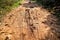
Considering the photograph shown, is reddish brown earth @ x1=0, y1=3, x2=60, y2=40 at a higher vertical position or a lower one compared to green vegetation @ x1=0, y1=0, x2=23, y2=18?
lower

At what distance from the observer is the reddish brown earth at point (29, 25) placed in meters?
4.38

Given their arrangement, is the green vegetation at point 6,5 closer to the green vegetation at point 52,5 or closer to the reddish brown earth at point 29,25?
the reddish brown earth at point 29,25

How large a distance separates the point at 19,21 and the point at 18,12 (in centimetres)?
55

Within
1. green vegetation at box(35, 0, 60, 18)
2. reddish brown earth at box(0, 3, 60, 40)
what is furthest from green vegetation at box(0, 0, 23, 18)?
green vegetation at box(35, 0, 60, 18)

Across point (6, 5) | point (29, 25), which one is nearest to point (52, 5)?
point (29, 25)

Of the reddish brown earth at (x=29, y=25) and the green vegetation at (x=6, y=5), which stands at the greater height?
the green vegetation at (x=6, y=5)

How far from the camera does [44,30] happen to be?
4.53 m

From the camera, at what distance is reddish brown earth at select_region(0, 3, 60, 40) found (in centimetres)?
438

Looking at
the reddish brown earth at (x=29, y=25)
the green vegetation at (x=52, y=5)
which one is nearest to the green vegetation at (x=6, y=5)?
the reddish brown earth at (x=29, y=25)

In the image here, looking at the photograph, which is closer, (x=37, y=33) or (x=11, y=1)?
(x=37, y=33)

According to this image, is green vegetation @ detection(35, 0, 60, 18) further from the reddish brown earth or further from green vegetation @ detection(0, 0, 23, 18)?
green vegetation @ detection(0, 0, 23, 18)

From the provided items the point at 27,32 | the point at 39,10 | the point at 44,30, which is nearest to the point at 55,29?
the point at 44,30

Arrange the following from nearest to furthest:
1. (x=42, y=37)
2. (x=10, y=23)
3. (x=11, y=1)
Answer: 1. (x=42, y=37)
2. (x=10, y=23)
3. (x=11, y=1)

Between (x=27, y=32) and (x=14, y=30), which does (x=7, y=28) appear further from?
(x=27, y=32)
